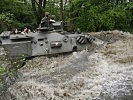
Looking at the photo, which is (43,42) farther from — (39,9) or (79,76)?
(39,9)

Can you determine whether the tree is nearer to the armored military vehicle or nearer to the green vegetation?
the green vegetation

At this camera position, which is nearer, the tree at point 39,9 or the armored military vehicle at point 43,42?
the armored military vehicle at point 43,42

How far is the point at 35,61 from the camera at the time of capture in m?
12.0

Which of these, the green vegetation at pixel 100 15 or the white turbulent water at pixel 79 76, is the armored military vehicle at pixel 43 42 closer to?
the white turbulent water at pixel 79 76

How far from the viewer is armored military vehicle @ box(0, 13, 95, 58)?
12.2 meters

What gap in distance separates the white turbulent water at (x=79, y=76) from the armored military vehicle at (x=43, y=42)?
0.32 meters

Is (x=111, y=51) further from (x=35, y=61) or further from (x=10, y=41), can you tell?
(x=10, y=41)

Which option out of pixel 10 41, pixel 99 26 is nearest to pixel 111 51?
pixel 10 41

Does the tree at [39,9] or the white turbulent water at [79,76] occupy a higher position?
the tree at [39,9]

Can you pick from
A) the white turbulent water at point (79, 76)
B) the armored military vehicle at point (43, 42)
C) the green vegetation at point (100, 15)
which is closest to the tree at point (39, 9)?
the green vegetation at point (100, 15)

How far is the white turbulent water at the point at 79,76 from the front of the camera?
9453 millimetres

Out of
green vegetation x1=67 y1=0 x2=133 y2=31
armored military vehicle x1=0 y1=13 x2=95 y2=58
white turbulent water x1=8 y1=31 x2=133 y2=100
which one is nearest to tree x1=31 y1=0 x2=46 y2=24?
green vegetation x1=67 y1=0 x2=133 y2=31

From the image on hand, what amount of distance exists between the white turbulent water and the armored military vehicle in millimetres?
323

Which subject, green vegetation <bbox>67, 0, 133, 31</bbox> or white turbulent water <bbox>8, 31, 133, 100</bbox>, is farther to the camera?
green vegetation <bbox>67, 0, 133, 31</bbox>
